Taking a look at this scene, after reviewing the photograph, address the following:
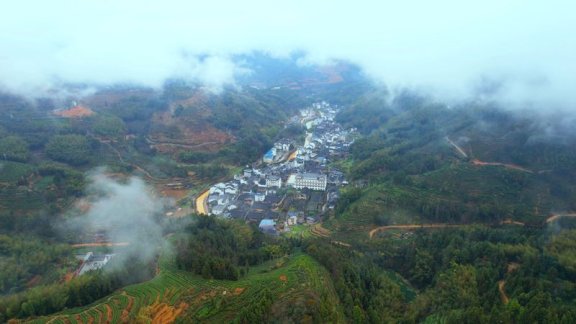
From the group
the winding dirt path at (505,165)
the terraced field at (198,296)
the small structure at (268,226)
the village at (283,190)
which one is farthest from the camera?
the winding dirt path at (505,165)

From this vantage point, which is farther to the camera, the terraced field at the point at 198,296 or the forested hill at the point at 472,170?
the forested hill at the point at 472,170

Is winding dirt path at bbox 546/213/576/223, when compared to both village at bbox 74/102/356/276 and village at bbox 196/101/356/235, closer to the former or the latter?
village at bbox 196/101/356/235

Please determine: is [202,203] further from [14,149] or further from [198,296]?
[14,149]

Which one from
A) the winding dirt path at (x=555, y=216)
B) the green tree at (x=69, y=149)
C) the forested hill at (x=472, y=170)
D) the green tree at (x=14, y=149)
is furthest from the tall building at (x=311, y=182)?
the green tree at (x=14, y=149)

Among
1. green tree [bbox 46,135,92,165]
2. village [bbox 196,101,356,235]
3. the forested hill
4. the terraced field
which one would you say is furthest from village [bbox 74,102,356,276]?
green tree [bbox 46,135,92,165]

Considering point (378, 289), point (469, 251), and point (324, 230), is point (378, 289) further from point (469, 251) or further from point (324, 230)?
point (324, 230)

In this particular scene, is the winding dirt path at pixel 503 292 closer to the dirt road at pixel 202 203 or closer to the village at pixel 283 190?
the village at pixel 283 190
